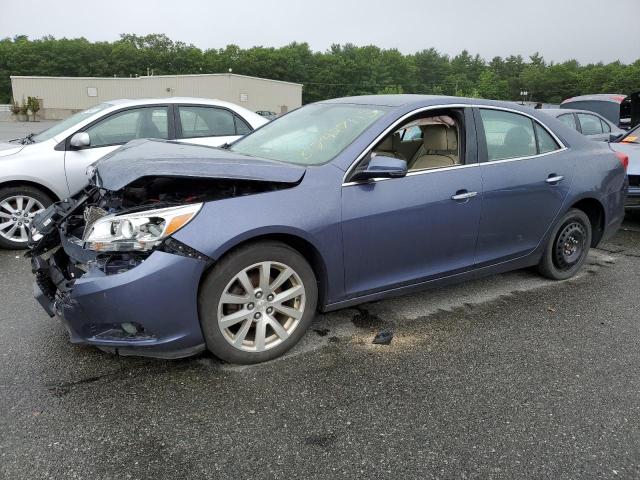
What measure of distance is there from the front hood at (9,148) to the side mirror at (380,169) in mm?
4052

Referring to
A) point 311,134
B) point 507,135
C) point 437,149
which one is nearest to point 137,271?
point 311,134

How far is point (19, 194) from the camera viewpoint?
5152mm

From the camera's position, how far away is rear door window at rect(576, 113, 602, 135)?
400 inches

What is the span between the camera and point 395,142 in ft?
13.7

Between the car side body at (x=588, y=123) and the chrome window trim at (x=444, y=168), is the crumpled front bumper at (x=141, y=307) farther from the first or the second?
the car side body at (x=588, y=123)

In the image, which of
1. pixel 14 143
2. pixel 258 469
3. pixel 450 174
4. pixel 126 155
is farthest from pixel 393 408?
pixel 14 143

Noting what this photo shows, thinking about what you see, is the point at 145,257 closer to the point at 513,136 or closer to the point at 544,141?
the point at 513,136

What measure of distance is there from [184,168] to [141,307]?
0.77 metres

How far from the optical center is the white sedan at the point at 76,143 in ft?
16.9

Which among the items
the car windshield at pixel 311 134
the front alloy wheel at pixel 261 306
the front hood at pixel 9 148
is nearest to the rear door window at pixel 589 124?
the car windshield at pixel 311 134

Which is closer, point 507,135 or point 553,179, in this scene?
point 507,135

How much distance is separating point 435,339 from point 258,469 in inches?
65.6

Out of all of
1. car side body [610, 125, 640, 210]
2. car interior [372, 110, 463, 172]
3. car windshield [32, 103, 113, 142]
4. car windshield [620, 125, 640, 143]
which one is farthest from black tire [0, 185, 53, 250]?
car windshield [620, 125, 640, 143]

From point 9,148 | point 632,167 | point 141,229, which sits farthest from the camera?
point 632,167
